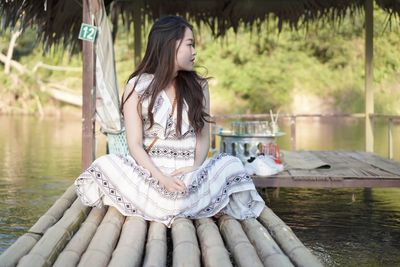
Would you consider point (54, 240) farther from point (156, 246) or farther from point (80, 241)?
point (156, 246)

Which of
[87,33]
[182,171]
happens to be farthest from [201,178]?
[87,33]

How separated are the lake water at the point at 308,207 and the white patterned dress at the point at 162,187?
4.76 feet

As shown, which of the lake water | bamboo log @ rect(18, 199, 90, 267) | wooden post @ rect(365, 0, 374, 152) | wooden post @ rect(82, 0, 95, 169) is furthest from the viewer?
wooden post @ rect(365, 0, 374, 152)

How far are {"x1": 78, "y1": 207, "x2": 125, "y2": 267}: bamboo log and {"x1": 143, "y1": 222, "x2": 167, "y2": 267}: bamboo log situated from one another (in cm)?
14

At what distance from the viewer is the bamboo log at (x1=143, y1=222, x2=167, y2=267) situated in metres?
2.65

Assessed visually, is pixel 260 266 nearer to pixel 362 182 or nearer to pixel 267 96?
pixel 362 182

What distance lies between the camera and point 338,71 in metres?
23.4

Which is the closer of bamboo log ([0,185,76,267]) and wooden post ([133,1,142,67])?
bamboo log ([0,185,76,267])

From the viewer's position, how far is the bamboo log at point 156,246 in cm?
265

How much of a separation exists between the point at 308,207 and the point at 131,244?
4.10 m

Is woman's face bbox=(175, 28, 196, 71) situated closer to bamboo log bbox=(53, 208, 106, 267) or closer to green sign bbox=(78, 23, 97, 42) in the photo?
bamboo log bbox=(53, 208, 106, 267)

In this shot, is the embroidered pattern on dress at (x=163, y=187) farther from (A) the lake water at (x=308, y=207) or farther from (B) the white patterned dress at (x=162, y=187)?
(A) the lake water at (x=308, y=207)

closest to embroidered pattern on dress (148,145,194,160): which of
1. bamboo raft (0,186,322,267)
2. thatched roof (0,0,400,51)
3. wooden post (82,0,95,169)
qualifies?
bamboo raft (0,186,322,267)

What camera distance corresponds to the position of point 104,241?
2.87 meters
